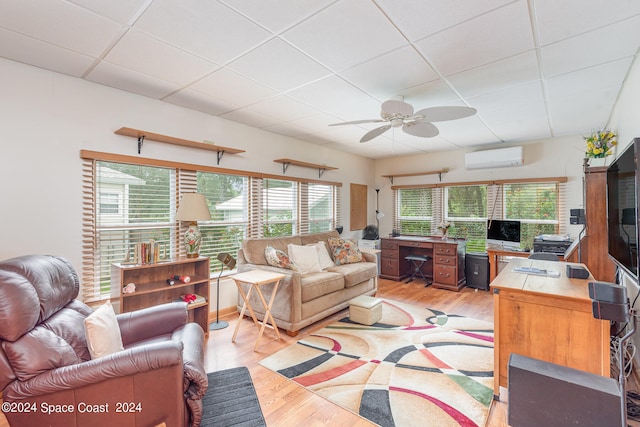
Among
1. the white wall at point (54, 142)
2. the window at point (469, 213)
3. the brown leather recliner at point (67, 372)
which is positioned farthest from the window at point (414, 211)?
the brown leather recliner at point (67, 372)

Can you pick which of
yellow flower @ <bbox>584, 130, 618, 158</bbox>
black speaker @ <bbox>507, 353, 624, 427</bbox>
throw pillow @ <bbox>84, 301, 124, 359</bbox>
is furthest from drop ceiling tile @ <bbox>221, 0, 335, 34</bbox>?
yellow flower @ <bbox>584, 130, 618, 158</bbox>

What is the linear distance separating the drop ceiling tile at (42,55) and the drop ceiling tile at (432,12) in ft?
7.69

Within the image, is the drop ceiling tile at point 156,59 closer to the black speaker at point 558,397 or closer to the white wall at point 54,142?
the white wall at point 54,142

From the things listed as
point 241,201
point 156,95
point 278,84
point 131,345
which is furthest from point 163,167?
point 131,345

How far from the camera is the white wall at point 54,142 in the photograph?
2322 millimetres

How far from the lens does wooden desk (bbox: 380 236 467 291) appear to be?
4871 mm

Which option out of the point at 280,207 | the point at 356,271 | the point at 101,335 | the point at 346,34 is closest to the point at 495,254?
the point at 356,271

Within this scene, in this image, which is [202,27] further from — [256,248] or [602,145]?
[602,145]

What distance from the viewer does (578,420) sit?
1.42 metres

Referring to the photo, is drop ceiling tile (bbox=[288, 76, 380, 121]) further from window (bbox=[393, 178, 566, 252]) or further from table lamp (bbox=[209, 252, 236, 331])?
window (bbox=[393, 178, 566, 252])

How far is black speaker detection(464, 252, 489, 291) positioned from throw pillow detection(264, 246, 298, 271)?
3235mm

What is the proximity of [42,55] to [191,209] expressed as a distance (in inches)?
64.5

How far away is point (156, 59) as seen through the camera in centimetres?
229

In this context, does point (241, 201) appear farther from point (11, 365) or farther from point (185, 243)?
point (11, 365)
